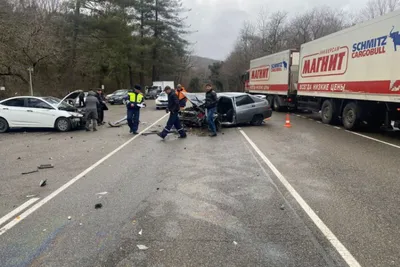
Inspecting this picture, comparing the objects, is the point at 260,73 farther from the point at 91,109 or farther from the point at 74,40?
the point at 74,40

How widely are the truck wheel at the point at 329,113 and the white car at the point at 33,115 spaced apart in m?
10.7

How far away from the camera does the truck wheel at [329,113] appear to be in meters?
14.2

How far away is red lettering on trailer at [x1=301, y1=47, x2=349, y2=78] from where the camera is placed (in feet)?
41.9

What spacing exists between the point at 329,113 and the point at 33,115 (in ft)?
40.2

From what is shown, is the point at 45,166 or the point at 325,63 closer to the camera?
the point at 45,166

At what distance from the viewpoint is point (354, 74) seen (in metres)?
11.9

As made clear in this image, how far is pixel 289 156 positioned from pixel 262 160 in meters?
0.84

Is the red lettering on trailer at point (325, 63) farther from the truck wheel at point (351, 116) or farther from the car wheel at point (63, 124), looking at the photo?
the car wheel at point (63, 124)

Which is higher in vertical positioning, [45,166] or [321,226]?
[321,226]

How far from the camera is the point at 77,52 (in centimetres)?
3725

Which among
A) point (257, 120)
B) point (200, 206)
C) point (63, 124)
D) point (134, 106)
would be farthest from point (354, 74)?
point (63, 124)

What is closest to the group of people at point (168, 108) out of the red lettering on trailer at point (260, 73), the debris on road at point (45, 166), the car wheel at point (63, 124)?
the car wheel at point (63, 124)

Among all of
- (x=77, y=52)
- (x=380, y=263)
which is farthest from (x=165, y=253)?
(x=77, y=52)

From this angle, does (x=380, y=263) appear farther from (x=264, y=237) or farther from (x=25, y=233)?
(x=25, y=233)
